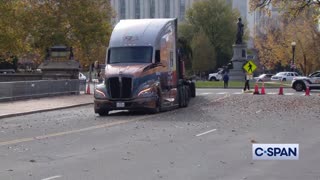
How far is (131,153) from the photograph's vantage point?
42.2 feet

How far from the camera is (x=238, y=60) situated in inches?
2511

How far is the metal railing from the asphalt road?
30.6ft

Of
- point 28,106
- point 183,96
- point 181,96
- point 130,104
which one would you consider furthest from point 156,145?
point 28,106

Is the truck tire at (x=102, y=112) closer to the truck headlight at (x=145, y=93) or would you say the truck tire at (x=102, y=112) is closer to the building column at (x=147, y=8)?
the truck headlight at (x=145, y=93)

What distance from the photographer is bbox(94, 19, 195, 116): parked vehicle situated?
23.5m

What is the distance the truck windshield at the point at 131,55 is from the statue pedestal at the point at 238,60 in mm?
39617

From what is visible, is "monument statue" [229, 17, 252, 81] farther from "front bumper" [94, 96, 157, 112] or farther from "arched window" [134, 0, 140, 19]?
"arched window" [134, 0, 140, 19]

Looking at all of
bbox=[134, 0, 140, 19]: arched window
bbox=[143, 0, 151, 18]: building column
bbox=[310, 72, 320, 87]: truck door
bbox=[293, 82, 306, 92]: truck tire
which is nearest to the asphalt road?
bbox=[310, 72, 320, 87]: truck door

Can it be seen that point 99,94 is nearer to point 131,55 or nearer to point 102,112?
point 102,112

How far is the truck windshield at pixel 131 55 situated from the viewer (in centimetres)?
2455

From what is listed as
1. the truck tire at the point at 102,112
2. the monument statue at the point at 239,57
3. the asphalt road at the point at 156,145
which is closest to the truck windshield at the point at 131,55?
the truck tire at the point at 102,112

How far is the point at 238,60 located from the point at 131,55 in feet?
132

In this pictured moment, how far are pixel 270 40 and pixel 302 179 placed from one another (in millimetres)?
73755

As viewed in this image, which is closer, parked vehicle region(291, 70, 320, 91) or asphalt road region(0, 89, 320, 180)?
asphalt road region(0, 89, 320, 180)
